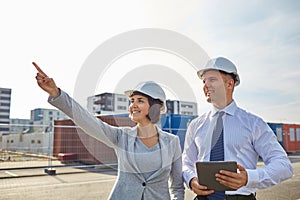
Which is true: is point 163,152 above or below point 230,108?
below

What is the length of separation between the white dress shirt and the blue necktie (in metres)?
0.03

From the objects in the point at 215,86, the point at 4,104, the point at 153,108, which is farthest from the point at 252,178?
the point at 4,104

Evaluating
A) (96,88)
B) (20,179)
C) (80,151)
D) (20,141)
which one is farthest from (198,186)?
(20,141)

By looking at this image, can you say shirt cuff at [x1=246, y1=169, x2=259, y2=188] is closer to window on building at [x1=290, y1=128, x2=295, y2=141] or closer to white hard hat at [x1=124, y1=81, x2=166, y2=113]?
white hard hat at [x1=124, y1=81, x2=166, y2=113]

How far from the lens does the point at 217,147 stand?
222cm

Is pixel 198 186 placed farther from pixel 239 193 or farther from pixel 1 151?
pixel 1 151

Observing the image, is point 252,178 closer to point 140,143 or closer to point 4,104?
point 140,143

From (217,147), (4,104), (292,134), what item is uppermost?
(4,104)

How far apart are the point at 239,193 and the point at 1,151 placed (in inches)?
590

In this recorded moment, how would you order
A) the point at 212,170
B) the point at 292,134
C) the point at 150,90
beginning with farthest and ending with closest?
the point at 292,134 → the point at 150,90 → the point at 212,170

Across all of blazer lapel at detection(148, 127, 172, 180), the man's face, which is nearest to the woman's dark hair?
blazer lapel at detection(148, 127, 172, 180)

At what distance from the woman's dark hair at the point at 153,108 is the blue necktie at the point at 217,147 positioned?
0.57 metres

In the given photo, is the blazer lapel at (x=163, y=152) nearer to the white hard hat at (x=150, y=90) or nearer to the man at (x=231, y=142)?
the man at (x=231, y=142)

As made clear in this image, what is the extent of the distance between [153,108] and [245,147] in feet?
2.83
